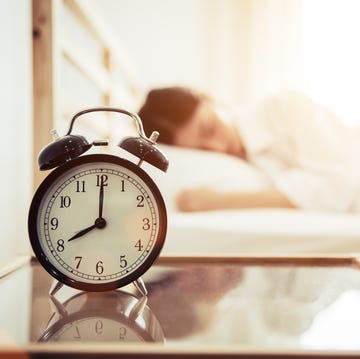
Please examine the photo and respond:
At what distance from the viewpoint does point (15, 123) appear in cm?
106

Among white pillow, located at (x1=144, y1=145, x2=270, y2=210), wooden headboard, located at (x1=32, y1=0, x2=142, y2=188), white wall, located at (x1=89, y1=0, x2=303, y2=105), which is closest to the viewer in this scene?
wooden headboard, located at (x1=32, y1=0, x2=142, y2=188)

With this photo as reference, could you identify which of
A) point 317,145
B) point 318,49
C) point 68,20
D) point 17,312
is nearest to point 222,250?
point 17,312

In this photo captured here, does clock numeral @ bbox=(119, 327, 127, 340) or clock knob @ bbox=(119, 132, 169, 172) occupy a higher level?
clock knob @ bbox=(119, 132, 169, 172)

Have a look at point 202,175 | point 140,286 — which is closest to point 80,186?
point 140,286

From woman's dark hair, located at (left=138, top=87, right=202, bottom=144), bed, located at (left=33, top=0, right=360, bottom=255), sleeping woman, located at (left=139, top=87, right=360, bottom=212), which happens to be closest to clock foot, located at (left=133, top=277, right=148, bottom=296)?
bed, located at (left=33, top=0, right=360, bottom=255)

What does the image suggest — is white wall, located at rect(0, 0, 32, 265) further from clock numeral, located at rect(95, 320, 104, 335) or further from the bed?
clock numeral, located at rect(95, 320, 104, 335)

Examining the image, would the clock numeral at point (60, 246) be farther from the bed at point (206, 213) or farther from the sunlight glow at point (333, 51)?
the sunlight glow at point (333, 51)

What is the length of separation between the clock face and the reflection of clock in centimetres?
3

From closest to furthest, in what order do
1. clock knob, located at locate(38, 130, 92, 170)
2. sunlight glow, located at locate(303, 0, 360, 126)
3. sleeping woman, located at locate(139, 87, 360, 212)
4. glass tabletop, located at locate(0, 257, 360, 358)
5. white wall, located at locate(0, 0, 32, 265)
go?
glass tabletop, located at locate(0, 257, 360, 358)
clock knob, located at locate(38, 130, 92, 170)
white wall, located at locate(0, 0, 32, 265)
sleeping woman, located at locate(139, 87, 360, 212)
sunlight glow, located at locate(303, 0, 360, 126)

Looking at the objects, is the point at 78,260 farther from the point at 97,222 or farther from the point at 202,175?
the point at 202,175

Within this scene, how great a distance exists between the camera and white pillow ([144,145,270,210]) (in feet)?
5.11

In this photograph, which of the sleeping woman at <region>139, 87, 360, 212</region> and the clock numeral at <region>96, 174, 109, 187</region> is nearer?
the clock numeral at <region>96, 174, 109, 187</region>

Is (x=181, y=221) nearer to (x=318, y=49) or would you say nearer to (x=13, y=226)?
(x=13, y=226)

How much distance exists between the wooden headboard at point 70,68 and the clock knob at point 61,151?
0.64m
